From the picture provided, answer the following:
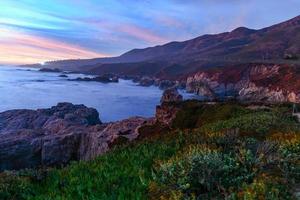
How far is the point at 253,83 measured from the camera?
95.0m

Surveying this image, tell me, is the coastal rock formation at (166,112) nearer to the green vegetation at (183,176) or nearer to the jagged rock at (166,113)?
the jagged rock at (166,113)

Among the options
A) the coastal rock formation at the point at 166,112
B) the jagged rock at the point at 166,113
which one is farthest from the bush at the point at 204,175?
the jagged rock at the point at 166,113

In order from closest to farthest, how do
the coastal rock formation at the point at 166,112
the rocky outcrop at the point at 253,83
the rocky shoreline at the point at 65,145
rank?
the rocky shoreline at the point at 65,145 → the coastal rock formation at the point at 166,112 → the rocky outcrop at the point at 253,83

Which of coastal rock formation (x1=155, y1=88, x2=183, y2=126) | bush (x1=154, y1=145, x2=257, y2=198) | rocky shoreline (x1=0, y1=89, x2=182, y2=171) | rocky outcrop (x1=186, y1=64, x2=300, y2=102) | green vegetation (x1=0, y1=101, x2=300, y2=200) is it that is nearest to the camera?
green vegetation (x1=0, y1=101, x2=300, y2=200)

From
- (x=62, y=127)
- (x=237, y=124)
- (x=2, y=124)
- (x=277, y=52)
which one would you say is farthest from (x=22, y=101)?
(x=277, y=52)

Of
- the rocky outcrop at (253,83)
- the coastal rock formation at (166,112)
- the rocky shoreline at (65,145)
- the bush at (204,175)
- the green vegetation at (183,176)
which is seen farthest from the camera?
the rocky outcrop at (253,83)

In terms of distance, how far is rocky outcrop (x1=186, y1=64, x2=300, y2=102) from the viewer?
254ft

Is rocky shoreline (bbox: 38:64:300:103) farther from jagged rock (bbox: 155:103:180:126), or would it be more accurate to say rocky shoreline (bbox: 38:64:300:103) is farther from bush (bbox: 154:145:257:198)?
bush (bbox: 154:145:257:198)

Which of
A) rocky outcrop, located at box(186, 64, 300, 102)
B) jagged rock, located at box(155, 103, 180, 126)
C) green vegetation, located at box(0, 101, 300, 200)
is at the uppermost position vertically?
green vegetation, located at box(0, 101, 300, 200)

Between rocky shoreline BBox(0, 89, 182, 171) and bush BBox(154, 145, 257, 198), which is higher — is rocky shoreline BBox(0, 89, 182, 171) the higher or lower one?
the lower one

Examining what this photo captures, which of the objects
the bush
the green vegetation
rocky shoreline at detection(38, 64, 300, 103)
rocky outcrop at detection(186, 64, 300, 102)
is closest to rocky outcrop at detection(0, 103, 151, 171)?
the green vegetation

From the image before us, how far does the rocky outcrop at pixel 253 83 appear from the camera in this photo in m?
77.6

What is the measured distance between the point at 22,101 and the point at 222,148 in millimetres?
90763

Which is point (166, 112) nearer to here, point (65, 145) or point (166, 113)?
point (166, 113)
